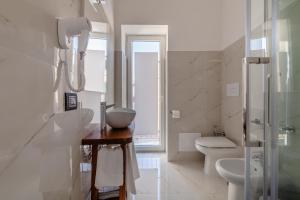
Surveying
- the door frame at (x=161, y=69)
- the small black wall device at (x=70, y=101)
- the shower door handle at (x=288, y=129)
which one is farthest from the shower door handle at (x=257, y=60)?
the door frame at (x=161, y=69)

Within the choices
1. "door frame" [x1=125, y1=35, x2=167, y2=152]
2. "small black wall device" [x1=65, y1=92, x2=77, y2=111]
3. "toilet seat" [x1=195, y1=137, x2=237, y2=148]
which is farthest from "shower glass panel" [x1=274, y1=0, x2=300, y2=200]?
"door frame" [x1=125, y1=35, x2=167, y2=152]

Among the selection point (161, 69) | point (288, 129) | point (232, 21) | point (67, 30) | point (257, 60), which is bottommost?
point (288, 129)

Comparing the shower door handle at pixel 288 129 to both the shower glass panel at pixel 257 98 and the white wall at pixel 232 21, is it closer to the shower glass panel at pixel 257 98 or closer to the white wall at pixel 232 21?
the shower glass panel at pixel 257 98

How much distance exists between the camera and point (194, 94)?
355 cm

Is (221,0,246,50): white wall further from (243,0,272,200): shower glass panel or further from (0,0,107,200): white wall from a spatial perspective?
(0,0,107,200): white wall

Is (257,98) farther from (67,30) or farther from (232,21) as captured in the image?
(232,21)

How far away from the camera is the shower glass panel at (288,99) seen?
1.33m

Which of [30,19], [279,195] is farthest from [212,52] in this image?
[30,19]

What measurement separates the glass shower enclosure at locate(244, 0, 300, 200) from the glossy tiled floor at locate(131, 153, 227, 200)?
1.13m

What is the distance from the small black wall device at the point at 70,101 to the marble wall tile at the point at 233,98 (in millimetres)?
2173

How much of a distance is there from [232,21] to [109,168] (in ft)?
8.70

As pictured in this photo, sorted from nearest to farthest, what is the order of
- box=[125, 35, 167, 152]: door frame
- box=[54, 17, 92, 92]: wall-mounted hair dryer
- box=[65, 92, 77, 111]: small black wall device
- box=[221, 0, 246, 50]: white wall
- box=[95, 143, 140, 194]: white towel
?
box=[54, 17, 92, 92]: wall-mounted hair dryer < box=[65, 92, 77, 111]: small black wall device < box=[95, 143, 140, 194]: white towel < box=[221, 0, 246, 50]: white wall < box=[125, 35, 167, 152]: door frame

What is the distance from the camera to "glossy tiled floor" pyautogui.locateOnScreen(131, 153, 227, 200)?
2418mm

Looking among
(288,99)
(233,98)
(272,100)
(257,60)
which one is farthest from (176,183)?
(257,60)
